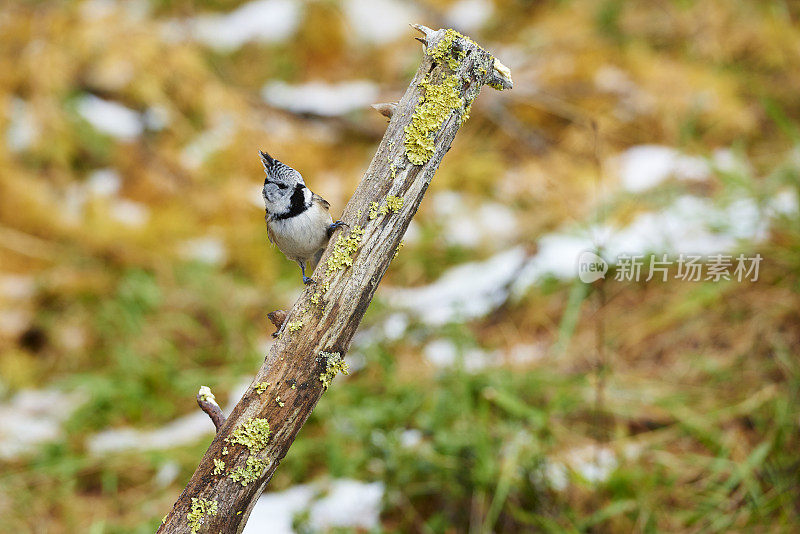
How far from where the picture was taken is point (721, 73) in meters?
5.05

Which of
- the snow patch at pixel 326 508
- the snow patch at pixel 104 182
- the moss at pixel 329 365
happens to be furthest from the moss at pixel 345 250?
the snow patch at pixel 104 182

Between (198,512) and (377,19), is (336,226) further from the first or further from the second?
(377,19)

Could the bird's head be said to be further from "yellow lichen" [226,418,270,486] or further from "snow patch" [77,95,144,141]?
"snow patch" [77,95,144,141]

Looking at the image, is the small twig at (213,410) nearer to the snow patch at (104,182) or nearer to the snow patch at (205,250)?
the snow patch at (205,250)

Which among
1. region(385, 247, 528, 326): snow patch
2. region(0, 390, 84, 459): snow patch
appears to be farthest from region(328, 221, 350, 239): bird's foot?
region(0, 390, 84, 459): snow patch

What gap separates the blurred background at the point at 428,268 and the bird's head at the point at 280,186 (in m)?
1.20

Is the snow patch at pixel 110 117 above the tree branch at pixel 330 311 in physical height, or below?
above

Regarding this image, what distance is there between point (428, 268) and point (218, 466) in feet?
10.7

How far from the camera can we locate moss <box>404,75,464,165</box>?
51.2 inches

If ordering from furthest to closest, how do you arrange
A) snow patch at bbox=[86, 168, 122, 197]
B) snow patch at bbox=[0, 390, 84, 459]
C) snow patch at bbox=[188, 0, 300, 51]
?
snow patch at bbox=[188, 0, 300, 51] < snow patch at bbox=[86, 168, 122, 197] < snow patch at bbox=[0, 390, 84, 459]

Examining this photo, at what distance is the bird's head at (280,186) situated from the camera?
61.4 inches

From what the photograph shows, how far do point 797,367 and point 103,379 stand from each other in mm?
3524

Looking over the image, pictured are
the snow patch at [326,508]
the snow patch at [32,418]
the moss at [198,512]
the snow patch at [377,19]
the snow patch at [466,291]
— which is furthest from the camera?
the snow patch at [377,19]

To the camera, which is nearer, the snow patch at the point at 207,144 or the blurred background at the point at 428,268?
the blurred background at the point at 428,268
